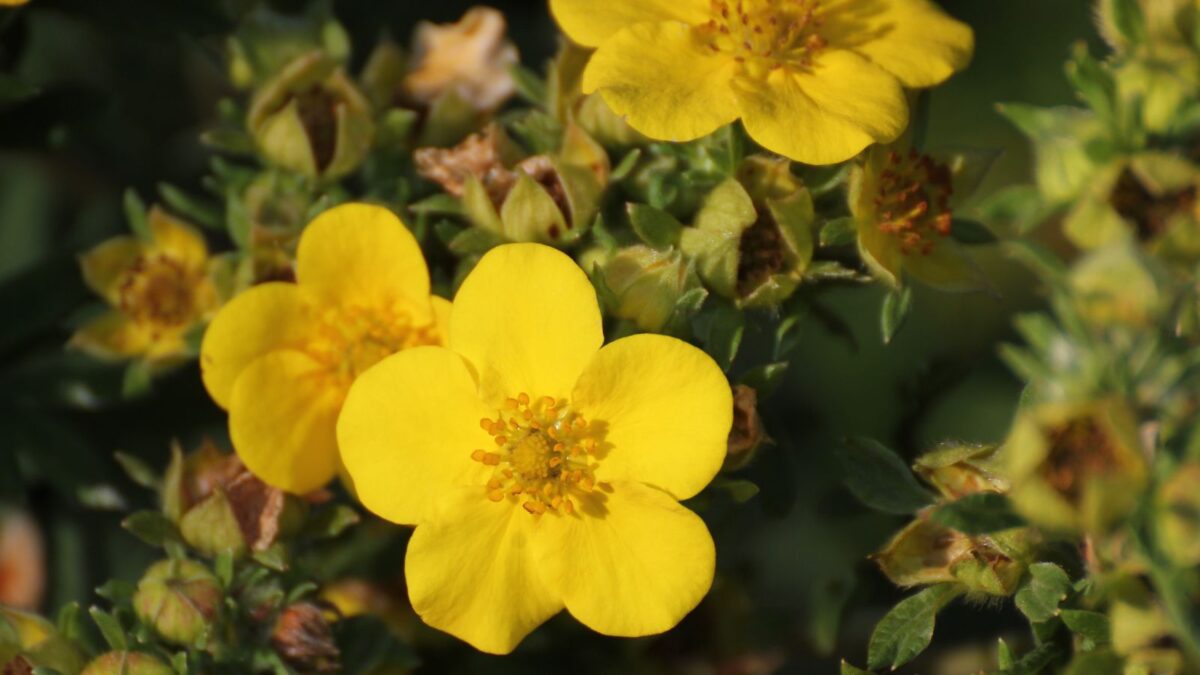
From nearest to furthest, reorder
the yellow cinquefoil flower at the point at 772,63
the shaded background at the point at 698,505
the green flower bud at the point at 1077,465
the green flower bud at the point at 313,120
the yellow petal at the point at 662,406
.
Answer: the green flower bud at the point at 1077,465, the yellow petal at the point at 662,406, the yellow cinquefoil flower at the point at 772,63, the green flower bud at the point at 313,120, the shaded background at the point at 698,505

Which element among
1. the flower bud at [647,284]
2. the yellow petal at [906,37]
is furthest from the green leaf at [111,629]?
the yellow petal at [906,37]

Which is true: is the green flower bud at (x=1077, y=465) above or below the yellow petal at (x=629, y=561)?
above

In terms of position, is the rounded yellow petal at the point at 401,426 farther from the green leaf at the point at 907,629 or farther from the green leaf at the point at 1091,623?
the green leaf at the point at 1091,623

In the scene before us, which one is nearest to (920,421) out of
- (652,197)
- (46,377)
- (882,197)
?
(882,197)

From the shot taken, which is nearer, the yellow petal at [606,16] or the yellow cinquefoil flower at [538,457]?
the yellow cinquefoil flower at [538,457]

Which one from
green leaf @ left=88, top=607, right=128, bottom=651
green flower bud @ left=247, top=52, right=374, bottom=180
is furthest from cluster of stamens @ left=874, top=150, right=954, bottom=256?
green leaf @ left=88, top=607, right=128, bottom=651

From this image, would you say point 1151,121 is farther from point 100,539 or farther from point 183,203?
point 100,539
